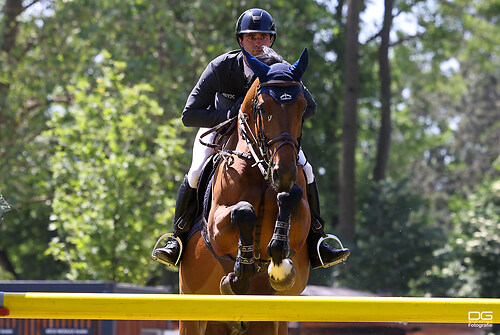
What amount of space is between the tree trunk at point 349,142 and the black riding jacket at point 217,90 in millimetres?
16761

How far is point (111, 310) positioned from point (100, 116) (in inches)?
542

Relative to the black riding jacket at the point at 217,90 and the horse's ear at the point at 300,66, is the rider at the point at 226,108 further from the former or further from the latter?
the horse's ear at the point at 300,66

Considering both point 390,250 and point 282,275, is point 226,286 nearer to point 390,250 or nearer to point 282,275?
point 282,275

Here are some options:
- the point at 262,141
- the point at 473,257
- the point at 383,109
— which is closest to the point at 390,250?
the point at 473,257

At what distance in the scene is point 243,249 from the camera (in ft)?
17.5

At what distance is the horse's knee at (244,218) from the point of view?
→ 5.26 meters

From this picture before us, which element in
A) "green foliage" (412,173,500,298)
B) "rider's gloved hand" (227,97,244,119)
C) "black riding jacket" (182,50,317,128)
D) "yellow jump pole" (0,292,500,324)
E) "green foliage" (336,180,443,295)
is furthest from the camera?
"green foliage" (336,180,443,295)

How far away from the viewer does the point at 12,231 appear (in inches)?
997

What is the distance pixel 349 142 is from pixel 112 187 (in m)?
9.11

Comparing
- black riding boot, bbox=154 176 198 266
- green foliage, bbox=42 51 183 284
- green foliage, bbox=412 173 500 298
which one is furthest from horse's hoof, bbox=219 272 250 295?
green foliage, bbox=412 173 500 298

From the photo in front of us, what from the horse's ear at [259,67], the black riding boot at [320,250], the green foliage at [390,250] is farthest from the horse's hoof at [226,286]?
the green foliage at [390,250]

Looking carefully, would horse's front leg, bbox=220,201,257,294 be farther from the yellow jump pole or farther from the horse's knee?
the yellow jump pole

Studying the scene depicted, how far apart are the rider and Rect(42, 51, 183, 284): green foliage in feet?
32.0

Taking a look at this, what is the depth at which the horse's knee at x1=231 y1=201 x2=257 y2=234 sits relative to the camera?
17.3 ft
